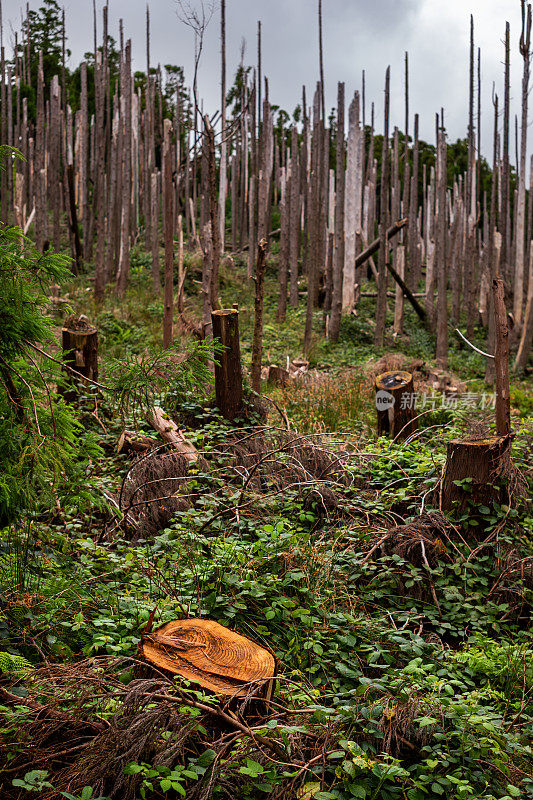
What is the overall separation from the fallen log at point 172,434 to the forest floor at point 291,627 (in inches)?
5.9

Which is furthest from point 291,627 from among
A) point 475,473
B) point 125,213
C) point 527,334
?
point 125,213

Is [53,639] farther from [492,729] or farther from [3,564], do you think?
[492,729]

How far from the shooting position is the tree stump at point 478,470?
4.52m

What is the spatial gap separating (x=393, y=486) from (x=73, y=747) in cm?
348

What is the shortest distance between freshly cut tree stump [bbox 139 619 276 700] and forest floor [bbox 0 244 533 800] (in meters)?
0.08

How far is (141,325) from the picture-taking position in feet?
41.4

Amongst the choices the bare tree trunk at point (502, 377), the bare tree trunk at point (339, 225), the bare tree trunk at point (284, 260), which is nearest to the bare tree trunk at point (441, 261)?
the bare tree trunk at point (339, 225)

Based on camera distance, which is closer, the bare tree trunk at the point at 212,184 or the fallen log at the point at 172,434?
the fallen log at the point at 172,434

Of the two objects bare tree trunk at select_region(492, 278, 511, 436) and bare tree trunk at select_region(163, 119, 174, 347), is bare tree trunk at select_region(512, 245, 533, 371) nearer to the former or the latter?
bare tree trunk at select_region(163, 119, 174, 347)

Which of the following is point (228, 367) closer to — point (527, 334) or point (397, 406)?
point (397, 406)

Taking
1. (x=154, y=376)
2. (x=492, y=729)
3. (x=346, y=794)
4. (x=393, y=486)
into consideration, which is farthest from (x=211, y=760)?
(x=393, y=486)

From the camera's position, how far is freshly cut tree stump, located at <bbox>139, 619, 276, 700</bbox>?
254 centimetres

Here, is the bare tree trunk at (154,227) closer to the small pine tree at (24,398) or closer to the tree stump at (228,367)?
the tree stump at (228,367)

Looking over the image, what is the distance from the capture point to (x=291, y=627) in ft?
10.9
